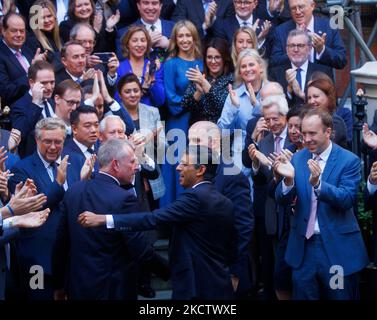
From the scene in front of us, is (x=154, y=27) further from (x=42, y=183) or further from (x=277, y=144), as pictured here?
(x=42, y=183)

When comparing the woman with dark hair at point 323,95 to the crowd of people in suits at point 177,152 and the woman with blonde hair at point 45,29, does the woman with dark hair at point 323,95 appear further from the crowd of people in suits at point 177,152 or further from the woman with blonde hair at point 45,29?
the woman with blonde hair at point 45,29

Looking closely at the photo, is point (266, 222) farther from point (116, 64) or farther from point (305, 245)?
point (116, 64)

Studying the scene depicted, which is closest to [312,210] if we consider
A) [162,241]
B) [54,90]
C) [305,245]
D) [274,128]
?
[305,245]

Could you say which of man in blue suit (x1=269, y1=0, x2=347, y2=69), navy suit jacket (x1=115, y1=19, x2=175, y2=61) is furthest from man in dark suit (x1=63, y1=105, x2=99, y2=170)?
man in blue suit (x1=269, y1=0, x2=347, y2=69)

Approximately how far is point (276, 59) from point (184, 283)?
3590mm

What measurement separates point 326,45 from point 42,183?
371cm

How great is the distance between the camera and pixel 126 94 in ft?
36.2

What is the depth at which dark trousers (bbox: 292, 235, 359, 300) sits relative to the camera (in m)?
9.47

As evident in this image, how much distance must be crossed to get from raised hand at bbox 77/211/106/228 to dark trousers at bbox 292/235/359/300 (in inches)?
70.6

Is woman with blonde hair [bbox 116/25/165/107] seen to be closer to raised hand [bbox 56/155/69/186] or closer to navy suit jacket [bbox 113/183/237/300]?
raised hand [bbox 56/155/69/186]

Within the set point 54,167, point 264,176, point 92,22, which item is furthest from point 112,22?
point 54,167

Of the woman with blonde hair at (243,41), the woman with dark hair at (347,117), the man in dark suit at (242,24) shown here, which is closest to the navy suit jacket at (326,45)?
the man in dark suit at (242,24)

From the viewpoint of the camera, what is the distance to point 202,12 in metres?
12.4

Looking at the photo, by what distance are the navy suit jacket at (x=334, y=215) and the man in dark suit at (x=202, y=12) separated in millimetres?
2979
